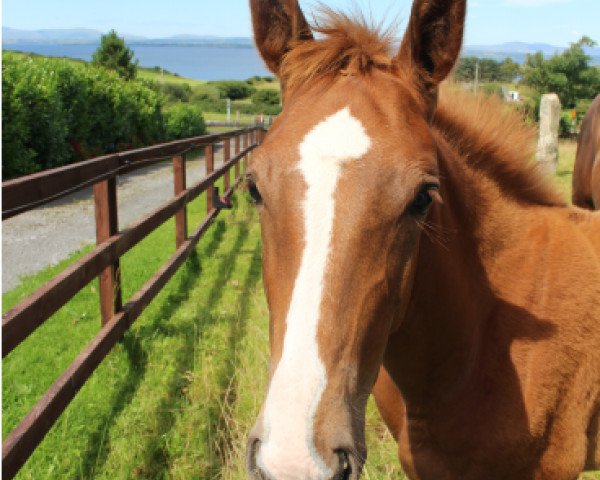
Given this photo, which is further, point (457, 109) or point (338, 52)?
point (457, 109)

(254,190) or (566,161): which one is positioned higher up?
(254,190)

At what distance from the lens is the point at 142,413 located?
3.38 m

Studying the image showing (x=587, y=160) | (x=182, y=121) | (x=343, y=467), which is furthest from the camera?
(x=182, y=121)

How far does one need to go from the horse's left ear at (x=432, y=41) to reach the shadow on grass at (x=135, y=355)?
2.53 m

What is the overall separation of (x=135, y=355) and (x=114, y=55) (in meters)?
29.1

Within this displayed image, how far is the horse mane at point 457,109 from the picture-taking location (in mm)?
1876

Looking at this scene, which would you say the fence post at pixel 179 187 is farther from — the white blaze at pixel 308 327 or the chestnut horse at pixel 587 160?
the chestnut horse at pixel 587 160

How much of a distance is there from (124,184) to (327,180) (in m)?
12.7

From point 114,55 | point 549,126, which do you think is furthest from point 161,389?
point 114,55

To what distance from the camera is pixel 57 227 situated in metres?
8.58

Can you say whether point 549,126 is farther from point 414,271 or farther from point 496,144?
point 414,271

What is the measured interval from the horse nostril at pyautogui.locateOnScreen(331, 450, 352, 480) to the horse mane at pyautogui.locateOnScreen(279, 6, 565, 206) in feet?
3.91

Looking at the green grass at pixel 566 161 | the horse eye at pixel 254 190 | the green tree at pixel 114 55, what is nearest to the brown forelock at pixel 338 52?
the horse eye at pixel 254 190

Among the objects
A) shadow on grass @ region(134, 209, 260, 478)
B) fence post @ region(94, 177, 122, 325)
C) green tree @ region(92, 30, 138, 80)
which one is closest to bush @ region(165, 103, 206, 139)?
green tree @ region(92, 30, 138, 80)
